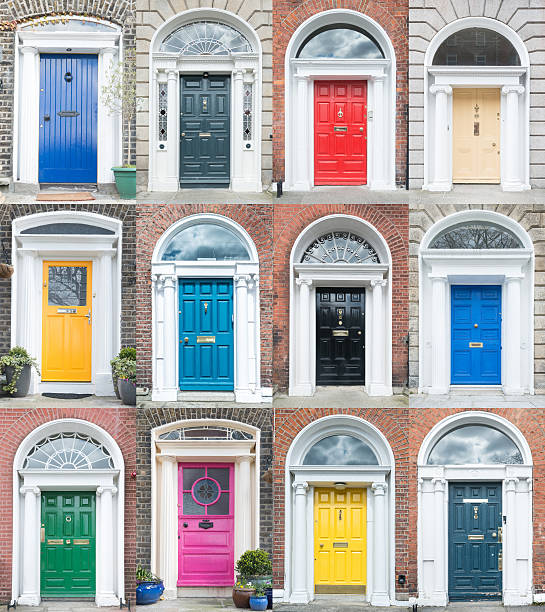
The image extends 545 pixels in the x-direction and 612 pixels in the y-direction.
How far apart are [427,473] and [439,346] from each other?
66.4 inches

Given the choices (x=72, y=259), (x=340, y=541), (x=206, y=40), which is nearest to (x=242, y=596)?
(x=340, y=541)

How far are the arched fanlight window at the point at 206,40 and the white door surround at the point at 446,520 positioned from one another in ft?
19.0

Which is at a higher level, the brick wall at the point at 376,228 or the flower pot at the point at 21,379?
the brick wall at the point at 376,228

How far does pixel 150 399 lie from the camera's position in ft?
34.7

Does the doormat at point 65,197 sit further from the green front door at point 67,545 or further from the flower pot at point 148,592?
the flower pot at point 148,592

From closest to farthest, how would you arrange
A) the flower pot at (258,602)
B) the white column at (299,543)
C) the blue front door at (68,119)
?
the flower pot at (258,602)
the white column at (299,543)
the blue front door at (68,119)

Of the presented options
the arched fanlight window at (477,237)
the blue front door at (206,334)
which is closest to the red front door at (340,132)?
the arched fanlight window at (477,237)

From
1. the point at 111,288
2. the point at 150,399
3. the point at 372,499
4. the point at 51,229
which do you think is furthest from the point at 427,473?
the point at 51,229

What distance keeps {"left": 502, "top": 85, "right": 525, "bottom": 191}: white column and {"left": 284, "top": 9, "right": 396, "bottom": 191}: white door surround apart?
1.58 m

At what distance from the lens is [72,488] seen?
10812mm

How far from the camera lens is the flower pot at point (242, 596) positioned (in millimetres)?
10336

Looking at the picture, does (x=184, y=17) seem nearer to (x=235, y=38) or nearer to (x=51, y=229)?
(x=235, y=38)

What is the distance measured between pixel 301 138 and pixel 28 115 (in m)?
3.80

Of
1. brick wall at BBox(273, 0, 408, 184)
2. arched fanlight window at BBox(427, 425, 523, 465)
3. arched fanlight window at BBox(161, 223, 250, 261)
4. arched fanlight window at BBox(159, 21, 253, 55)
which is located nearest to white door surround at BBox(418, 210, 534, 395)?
arched fanlight window at BBox(427, 425, 523, 465)
